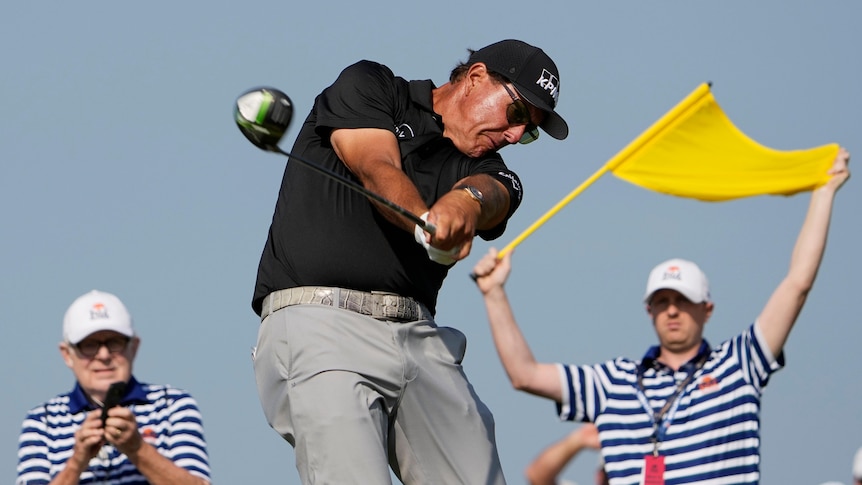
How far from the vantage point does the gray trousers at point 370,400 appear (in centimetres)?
617

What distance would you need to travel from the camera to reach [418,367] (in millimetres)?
6527

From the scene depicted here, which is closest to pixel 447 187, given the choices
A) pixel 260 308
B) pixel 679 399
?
pixel 260 308

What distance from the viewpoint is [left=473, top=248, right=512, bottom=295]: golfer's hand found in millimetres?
7208

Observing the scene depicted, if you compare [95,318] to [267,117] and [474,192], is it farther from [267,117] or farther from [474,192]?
[474,192]

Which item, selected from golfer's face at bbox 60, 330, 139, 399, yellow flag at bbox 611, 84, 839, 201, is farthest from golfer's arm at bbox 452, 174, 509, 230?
golfer's face at bbox 60, 330, 139, 399

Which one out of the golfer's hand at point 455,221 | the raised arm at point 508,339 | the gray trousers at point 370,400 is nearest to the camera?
the golfer's hand at point 455,221

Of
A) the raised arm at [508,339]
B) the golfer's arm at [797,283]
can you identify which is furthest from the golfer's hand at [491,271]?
the golfer's arm at [797,283]

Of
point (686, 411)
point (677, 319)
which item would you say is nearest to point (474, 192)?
point (686, 411)

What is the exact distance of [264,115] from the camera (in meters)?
6.03

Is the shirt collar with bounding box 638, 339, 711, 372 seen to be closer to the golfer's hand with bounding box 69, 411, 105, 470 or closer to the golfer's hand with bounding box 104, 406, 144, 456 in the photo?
the golfer's hand with bounding box 104, 406, 144, 456

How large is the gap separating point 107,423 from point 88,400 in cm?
53

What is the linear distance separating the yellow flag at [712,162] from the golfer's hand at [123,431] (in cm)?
253

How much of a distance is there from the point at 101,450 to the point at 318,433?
1.62 metres

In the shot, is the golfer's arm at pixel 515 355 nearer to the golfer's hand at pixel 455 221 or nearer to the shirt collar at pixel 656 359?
the shirt collar at pixel 656 359
